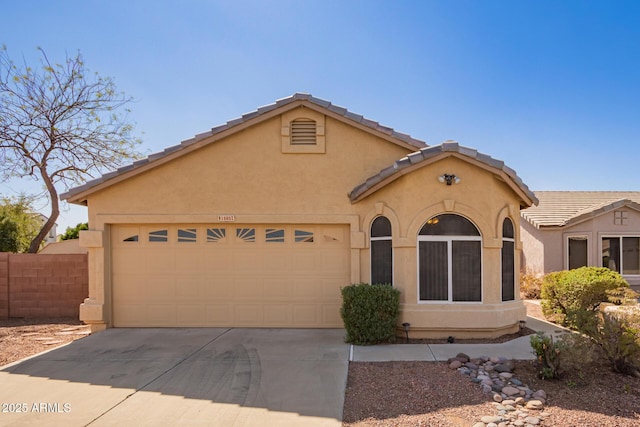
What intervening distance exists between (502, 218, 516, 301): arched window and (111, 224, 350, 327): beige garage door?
347 cm

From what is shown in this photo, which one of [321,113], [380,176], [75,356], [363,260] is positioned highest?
[321,113]

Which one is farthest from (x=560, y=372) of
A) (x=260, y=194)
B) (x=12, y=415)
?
(x=12, y=415)

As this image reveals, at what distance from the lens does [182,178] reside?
980 centimetres

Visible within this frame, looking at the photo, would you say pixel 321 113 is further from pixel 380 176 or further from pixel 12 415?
pixel 12 415

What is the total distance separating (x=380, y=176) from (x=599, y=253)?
12440 mm

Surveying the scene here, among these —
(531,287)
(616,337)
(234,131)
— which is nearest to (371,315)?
(616,337)

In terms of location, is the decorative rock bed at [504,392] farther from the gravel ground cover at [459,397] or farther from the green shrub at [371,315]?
the green shrub at [371,315]

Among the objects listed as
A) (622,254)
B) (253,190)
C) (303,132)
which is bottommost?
(622,254)

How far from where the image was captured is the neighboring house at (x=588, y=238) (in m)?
16.1

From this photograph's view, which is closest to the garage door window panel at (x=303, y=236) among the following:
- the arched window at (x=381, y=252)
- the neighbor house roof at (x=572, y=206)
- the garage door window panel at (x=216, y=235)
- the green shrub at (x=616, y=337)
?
the arched window at (x=381, y=252)

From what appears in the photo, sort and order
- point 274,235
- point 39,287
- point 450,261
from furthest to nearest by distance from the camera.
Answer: point 39,287
point 274,235
point 450,261

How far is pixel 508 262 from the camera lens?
9.17m

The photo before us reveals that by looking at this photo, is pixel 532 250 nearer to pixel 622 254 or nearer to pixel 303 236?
pixel 622 254

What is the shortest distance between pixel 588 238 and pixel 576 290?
771 centimetres
